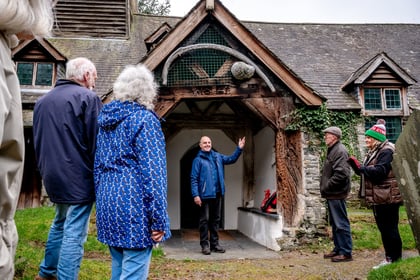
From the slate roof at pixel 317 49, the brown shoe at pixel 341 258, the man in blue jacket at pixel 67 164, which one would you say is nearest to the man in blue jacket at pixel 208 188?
the brown shoe at pixel 341 258

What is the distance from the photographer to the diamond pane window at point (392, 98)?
1142cm

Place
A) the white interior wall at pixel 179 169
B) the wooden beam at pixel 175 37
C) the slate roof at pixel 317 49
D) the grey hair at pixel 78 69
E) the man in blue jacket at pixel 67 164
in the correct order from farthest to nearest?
the slate roof at pixel 317 49, the white interior wall at pixel 179 169, the wooden beam at pixel 175 37, the grey hair at pixel 78 69, the man in blue jacket at pixel 67 164

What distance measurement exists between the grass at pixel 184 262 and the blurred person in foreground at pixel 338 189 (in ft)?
3.28

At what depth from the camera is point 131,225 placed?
2.52m

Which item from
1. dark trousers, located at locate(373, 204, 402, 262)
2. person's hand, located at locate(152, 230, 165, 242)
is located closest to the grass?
dark trousers, located at locate(373, 204, 402, 262)

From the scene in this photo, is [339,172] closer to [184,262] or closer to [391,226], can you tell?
[391,226]

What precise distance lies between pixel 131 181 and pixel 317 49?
13.0 m

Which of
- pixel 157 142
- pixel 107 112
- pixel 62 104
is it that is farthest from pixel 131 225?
pixel 62 104

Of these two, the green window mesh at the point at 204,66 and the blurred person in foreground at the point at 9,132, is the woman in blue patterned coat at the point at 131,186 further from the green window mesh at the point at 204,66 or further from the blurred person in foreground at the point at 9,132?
the green window mesh at the point at 204,66

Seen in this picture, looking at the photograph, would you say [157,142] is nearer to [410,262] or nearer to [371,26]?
[410,262]

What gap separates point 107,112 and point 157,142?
1.55 feet

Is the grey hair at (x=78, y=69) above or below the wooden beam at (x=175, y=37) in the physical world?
below

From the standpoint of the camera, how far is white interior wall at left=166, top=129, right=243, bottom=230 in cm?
1039

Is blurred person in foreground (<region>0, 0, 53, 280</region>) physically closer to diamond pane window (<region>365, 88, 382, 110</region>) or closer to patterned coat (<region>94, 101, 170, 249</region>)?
patterned coat (<region>94, 101, 170, 249</region>)
